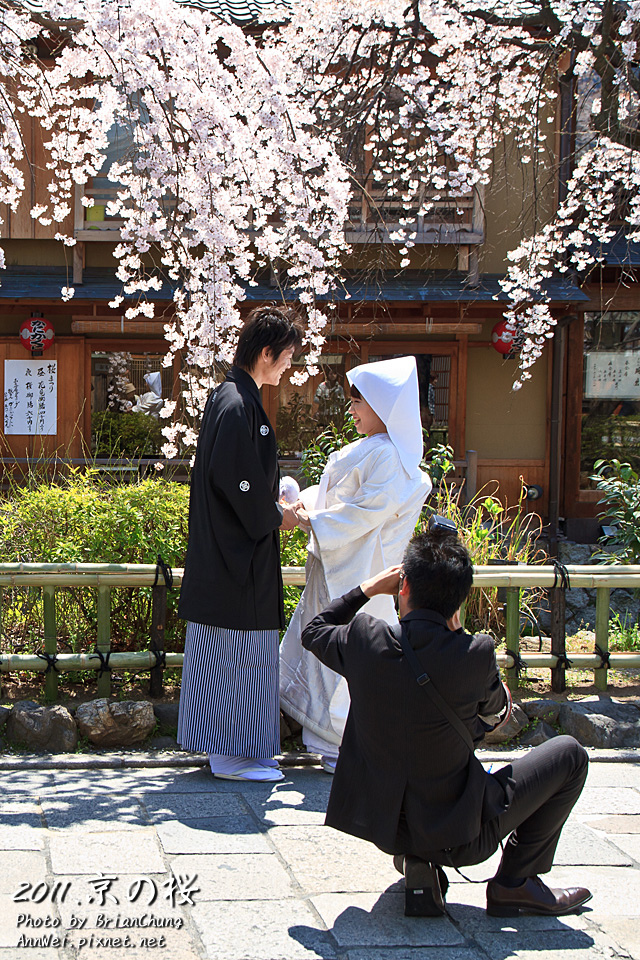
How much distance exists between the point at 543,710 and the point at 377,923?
223 centimetres

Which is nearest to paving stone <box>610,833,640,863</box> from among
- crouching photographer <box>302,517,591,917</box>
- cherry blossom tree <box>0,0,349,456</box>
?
crouching photographer <box>302,517,591,917</box>

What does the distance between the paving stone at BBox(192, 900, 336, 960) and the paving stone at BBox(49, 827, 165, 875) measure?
35 cm

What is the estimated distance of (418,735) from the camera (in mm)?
2512

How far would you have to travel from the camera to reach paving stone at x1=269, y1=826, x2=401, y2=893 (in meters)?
2.89

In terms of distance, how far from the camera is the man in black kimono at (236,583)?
3.75 meters

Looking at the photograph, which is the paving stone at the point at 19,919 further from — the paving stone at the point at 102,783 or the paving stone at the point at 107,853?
the paving stone at the point at 102,783

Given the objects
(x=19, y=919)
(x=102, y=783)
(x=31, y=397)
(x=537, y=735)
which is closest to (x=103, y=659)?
(x=102, y=783)

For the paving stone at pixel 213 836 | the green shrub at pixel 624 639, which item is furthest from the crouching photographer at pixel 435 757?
Answer: the green shrub at pixel 624 639

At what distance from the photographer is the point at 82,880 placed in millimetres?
2777

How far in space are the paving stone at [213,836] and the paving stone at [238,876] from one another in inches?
2.5

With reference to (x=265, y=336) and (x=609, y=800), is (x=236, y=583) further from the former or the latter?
(x=609, y=800)

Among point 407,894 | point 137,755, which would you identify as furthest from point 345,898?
point 137,755

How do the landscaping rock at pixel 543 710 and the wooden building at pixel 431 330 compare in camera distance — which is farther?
the wooden building at pixel 431 330

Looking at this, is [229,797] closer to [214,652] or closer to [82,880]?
[214,652]
